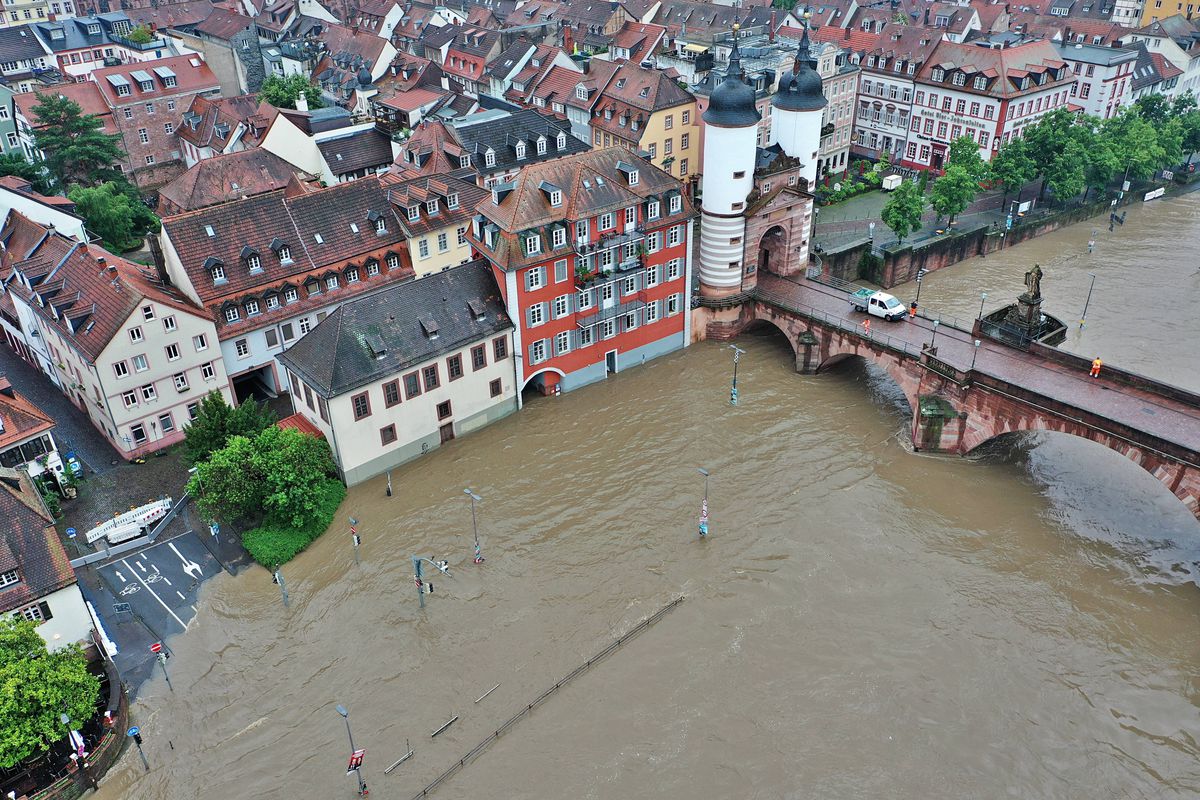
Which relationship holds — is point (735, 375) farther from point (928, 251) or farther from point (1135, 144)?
point (1135, 144)

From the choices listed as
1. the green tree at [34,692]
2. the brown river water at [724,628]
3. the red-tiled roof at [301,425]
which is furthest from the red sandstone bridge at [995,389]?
the green tree at [34,692]

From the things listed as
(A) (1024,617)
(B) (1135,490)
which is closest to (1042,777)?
(A) (1024,617)

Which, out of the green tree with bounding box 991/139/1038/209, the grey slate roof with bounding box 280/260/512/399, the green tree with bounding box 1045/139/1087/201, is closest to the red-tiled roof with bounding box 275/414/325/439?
the grey slate roof with bounding box 280/260/512/399

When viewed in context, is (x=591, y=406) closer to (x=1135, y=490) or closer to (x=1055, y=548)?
(x=1055, y=548)

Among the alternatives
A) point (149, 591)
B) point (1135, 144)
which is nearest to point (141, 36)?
point (149, 591)

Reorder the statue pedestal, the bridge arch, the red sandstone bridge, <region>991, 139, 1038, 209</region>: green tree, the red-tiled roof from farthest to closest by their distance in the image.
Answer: <region>991, 139, 1038, 209</region>: green tree < the statue pedestal < the red-tiled roof < the red sandstone bridge < the bridge arch

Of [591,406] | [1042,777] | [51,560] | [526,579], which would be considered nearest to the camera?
[1042,777]

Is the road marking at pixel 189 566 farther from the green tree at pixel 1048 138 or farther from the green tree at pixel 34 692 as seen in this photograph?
the green tree at pixel 1048 138

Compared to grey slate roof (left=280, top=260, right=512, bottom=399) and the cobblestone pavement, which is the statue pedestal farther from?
the cobblestone pavement
